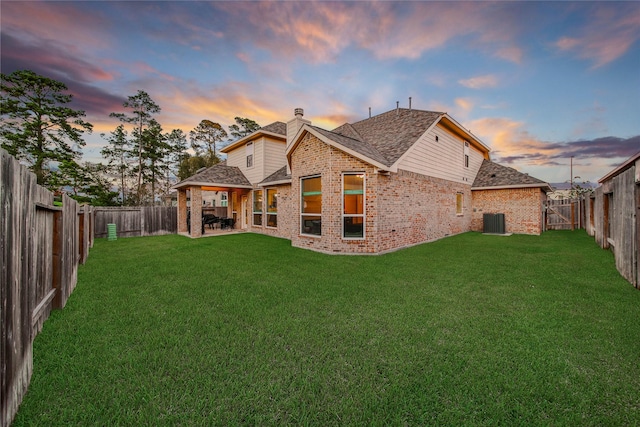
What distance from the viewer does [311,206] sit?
388 inches

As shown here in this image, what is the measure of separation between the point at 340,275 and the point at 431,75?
39.2 feet

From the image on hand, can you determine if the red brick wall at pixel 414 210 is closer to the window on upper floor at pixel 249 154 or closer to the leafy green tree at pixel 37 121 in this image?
the window on upper floor at pixel 249 154

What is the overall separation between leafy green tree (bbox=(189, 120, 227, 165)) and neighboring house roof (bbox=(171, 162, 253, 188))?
21245 millimetres

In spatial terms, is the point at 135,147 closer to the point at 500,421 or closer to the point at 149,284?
the point at 149,284

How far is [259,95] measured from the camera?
13578 millimetres

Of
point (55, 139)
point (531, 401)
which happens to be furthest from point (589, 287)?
point (55, 139)

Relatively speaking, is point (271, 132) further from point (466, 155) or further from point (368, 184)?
point (466, 155)

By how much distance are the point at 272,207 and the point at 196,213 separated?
14.3 feet

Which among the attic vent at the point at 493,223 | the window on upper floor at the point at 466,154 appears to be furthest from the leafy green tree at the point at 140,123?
the attic vent at the point at 493,223

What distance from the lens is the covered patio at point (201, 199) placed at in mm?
13969

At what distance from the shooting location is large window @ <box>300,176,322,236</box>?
A: 9555 millimetres

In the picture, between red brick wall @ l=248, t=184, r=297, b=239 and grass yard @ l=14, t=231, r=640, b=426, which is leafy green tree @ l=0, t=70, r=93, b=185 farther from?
grass yard @ l=14, t=231, r=640, b=426

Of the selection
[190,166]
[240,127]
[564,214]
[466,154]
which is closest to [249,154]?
[466,154]

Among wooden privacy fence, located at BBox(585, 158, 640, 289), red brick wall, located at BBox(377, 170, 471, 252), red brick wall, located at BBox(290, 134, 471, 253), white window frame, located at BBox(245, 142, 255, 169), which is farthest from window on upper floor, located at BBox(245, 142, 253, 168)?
wooden privacy fence, located at BBox(585, 158, 640, 289)
